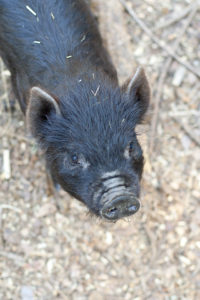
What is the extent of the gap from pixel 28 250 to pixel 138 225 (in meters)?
1.17

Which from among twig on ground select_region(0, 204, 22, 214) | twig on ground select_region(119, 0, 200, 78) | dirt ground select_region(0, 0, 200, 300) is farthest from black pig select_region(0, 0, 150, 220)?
twig on ground select_region(119, 0, 200, 78)

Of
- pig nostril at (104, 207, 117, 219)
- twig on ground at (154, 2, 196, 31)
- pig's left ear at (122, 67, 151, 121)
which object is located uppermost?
pig's left ear at (122, 67, 151, 121)

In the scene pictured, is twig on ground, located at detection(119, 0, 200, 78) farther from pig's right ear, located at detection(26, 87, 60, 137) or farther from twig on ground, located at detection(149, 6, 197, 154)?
pig's right ear, located at detection(26, 87, 60, 137)

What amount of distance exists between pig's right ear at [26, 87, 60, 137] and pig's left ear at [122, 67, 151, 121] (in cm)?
62

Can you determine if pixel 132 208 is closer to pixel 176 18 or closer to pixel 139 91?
pixel 139 91

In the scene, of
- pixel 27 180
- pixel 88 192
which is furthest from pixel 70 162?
pixel 27 180

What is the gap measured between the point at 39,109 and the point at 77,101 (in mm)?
304

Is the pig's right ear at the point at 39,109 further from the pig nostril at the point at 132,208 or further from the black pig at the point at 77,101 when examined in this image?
the pig nostril at the point at 132,208

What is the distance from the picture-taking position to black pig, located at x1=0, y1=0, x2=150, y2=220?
3.34 m

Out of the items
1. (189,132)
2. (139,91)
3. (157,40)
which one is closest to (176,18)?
(157,40)

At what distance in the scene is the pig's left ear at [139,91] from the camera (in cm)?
366

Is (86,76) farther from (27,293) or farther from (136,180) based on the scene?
(27,293)

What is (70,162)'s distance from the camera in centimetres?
354

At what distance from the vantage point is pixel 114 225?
4.73 meters
